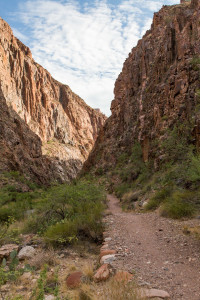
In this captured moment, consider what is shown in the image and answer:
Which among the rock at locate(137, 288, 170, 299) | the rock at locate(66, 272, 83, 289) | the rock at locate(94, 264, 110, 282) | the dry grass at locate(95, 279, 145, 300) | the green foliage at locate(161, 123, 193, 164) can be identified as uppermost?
the green foliage at locate(161, 123, 193, 164)

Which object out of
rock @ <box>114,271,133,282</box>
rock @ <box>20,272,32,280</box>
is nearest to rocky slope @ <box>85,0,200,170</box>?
rock @ <box>114,271,133,282</box>

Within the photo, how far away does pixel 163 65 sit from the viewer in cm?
2134

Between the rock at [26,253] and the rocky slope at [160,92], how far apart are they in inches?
299

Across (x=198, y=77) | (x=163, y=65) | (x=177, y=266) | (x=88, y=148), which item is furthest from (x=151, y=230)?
(x=88, y=148)

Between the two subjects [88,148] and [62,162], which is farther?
[88,148]

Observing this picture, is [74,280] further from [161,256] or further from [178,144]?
[178,144]

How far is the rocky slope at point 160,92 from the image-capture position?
15319mm

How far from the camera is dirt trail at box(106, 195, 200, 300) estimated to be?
3320mm

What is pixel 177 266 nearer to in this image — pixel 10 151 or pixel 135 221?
pixel 135 221

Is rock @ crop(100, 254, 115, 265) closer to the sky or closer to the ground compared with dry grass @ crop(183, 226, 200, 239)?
closer to the ground

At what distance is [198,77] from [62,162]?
46.6 meters

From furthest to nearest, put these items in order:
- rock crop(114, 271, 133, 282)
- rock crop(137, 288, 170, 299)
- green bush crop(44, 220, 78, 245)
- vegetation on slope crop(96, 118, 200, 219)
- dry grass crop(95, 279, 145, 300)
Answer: vegetation on slope crop(96, 118, 200, 219) → green bush crop(44, 220, 78, 245) → rock crop(114, 271, 133, 282) → rock crop(137, 288, 170, 299) → dry grass crop(95, 279, 145, 300)

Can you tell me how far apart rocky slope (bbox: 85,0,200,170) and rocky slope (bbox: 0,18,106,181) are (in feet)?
47.3

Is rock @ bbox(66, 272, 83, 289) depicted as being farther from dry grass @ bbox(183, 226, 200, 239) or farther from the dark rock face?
the dark rock face
